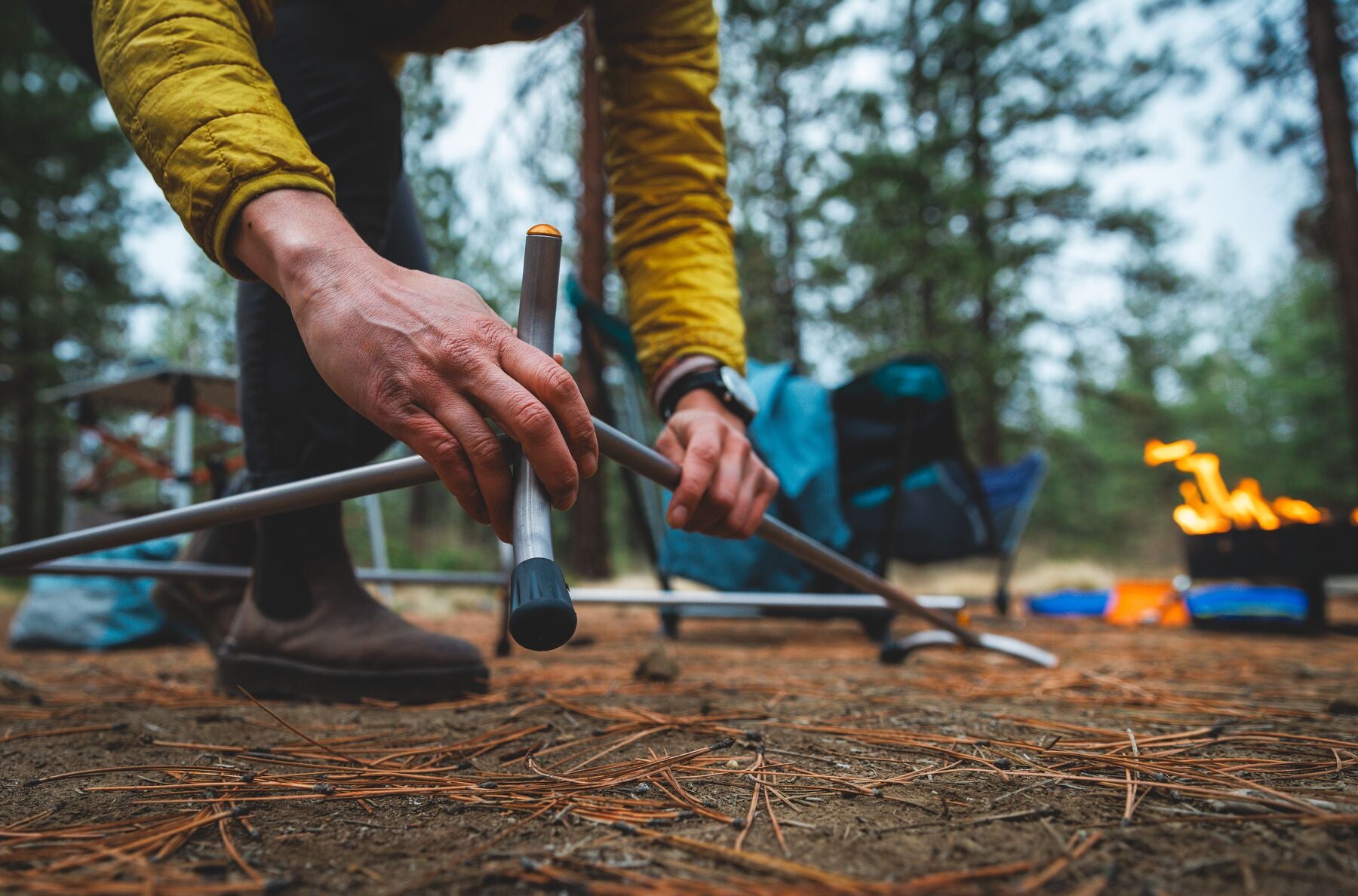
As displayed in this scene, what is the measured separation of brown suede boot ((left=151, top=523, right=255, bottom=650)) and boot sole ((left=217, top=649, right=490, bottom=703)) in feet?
1.13

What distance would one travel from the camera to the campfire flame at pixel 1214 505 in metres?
3.24

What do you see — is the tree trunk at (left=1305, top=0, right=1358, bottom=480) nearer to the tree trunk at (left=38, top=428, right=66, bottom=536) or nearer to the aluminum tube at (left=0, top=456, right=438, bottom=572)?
the aluminum tube at (left=0, top=456, right=438, bottom=572)

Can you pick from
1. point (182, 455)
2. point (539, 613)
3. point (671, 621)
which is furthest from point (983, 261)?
point (539, 613)

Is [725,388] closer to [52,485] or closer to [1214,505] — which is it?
[1214,505]

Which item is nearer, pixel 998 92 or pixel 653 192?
pixel 653 192

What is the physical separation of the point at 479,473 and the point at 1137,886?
58 cm

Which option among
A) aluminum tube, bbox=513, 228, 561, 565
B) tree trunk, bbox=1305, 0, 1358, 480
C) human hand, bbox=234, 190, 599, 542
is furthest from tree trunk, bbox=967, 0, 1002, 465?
human hand, bbox=234, 190, 599, 542

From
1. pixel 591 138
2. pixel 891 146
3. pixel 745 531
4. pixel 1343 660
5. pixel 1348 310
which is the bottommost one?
pixel 1343 660

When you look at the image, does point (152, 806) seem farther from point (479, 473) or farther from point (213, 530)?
point (213, 530)

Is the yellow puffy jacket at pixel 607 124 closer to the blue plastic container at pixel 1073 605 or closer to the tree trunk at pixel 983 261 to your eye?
the blue plastic container at pixel 1073 605

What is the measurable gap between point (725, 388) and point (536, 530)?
0.59m

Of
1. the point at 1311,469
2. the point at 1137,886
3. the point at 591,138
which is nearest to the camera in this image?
the point at 1137,886

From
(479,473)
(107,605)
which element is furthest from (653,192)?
(107,605)

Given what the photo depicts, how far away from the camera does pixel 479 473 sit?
70cm
